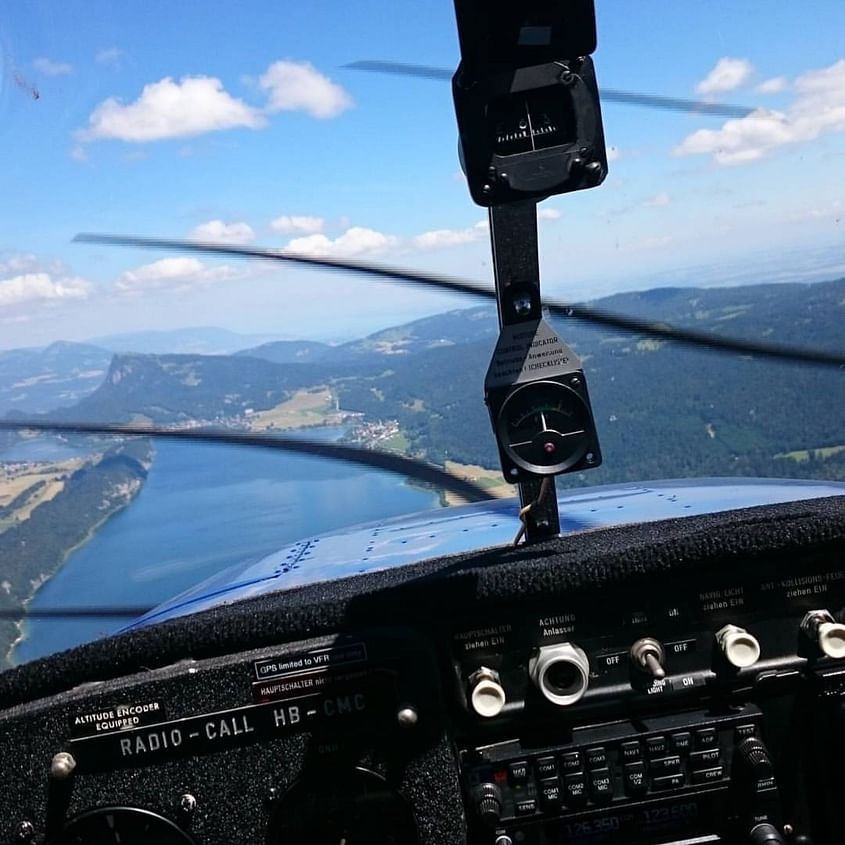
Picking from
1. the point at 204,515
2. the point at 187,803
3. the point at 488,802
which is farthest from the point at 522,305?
the point at 204,515

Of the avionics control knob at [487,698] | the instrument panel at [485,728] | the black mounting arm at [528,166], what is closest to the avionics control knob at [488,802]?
the instrument panel at [485,728]

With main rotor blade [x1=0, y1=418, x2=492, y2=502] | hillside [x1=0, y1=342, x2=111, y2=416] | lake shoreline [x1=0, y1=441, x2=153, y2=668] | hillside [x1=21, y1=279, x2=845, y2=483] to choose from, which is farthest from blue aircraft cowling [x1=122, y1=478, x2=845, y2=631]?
hillside [x1=0, y1=342, x2=111, y2=416]

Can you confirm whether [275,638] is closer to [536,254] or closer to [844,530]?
[536,254]

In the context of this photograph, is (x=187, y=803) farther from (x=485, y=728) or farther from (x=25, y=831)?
(x=485, y=728)

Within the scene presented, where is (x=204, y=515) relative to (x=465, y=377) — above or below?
below

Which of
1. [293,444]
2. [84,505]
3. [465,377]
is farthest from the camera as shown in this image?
[84,505]

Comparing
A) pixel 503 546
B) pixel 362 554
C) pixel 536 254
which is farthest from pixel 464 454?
pixel 536 254
